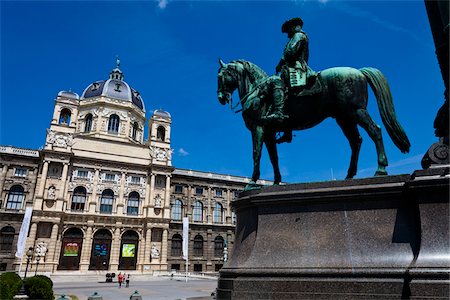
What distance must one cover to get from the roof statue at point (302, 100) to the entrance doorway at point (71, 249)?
1736 inches

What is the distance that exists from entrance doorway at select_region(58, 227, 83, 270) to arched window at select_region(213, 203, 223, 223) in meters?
21.1

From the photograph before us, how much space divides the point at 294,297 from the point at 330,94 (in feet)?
12.4

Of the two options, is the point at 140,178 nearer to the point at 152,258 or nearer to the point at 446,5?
the point at 152,258

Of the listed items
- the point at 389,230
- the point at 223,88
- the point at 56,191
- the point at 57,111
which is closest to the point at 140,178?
the point at 56,191

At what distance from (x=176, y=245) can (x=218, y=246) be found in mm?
7269

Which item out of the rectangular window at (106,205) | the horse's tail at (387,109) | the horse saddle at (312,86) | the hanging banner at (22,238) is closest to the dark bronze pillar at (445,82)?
the horse's tail at (387,109)

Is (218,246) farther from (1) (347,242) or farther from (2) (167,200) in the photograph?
(1) (347,242)

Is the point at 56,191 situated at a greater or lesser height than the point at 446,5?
greater

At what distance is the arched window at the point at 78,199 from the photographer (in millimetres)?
46719

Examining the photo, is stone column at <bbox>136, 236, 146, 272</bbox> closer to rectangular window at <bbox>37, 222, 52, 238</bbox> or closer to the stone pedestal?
rectangular window at <bbox>37, 222, 52, 238</bbox>

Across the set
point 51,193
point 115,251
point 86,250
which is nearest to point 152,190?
point 115,251

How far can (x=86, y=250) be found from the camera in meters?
44.8

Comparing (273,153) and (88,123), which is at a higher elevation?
(88,123)

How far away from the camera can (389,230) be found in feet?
16.2
